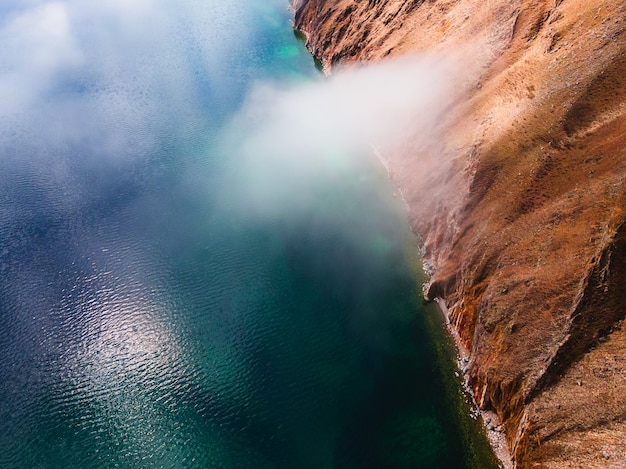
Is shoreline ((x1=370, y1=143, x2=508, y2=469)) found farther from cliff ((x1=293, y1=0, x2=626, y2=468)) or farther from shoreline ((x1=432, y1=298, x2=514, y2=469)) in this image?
cliff ((x1=293, y1=0, x2=626, y2=468))

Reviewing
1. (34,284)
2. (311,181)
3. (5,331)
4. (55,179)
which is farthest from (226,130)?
(5,331)

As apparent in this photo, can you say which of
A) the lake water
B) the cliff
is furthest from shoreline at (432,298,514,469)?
the lake water

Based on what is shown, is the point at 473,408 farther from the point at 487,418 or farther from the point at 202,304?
the point at 202,304

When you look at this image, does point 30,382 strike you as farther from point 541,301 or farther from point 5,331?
point 541,301

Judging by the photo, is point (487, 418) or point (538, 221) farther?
point (538, 221)

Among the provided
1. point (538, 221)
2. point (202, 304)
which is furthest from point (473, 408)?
point (202, 304)

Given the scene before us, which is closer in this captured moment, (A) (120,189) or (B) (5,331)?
(B) (5,331)
